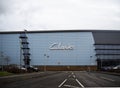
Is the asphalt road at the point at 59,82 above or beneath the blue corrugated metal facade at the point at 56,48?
beneath

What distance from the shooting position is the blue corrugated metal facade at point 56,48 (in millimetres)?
106625

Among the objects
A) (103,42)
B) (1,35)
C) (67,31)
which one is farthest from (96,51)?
(1,35)

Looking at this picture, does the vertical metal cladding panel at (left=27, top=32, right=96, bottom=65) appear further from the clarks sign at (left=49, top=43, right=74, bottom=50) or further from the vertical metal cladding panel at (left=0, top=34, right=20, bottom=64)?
the vertical metal cladding panel at (left=0, top=34, right=20, bottom=64)

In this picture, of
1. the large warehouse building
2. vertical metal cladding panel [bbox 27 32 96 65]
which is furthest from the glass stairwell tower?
vertical metal cladding panel [bbox 27 32 96 65]

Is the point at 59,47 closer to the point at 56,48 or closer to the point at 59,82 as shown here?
the point at 56,48

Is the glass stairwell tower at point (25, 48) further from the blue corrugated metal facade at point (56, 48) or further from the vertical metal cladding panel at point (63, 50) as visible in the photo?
the vertical metal cladding panel at point (63, 50)

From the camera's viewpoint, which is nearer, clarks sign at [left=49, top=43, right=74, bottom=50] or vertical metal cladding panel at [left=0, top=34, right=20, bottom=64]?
clarks sign at [left=49, top=43, right=74, bottom=50]

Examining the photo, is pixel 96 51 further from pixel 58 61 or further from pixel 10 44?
pixel 10 44

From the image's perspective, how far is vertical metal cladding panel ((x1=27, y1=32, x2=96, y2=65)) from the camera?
106438 millimetres

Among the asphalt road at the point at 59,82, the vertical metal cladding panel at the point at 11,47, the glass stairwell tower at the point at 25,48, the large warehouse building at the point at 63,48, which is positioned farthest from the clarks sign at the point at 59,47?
the asphalt road at the point at 59,82

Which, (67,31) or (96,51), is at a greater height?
(67,31)

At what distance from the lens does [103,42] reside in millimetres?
110750

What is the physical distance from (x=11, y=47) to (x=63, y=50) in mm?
22721

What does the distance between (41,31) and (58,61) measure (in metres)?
15.6
